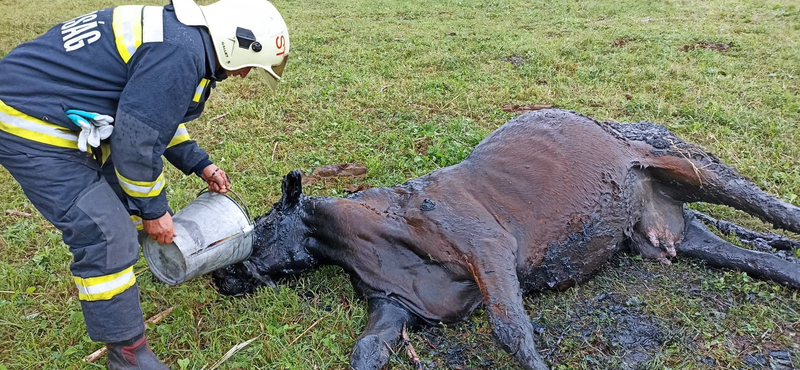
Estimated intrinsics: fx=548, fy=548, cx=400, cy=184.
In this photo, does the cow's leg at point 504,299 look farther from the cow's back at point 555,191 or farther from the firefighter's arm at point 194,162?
the firefighter's arm at point 194,162

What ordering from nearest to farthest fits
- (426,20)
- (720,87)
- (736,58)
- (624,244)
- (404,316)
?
(404,316) → (624,244) → (720,87) → (736,58) → (426,20)

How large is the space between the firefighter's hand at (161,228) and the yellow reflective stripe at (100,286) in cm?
23

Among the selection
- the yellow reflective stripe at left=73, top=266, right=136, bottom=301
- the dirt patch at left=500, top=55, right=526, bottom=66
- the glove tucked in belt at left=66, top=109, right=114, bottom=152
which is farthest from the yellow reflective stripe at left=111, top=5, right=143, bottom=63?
the dirt patch at left=500, top=55, right=526, bottom=66

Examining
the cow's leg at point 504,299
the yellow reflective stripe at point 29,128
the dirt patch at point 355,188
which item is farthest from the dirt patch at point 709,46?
the yellow reflective stripe at point 29,128

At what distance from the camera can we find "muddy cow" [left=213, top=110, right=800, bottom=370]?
307 cm

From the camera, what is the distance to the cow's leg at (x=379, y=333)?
277 centimetres

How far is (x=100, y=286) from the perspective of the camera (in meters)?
2.57

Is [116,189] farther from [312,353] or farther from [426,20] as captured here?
[426,20]

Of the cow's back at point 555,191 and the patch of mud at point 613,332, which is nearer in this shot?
the patch of mud at point 613,332

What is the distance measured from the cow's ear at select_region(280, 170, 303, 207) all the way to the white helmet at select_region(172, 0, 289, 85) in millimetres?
775

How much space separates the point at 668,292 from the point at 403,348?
5.34 feet

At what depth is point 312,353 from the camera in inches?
116

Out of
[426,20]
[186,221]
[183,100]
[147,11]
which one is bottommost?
[426,20]

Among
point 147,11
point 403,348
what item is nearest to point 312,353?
point 403,348
